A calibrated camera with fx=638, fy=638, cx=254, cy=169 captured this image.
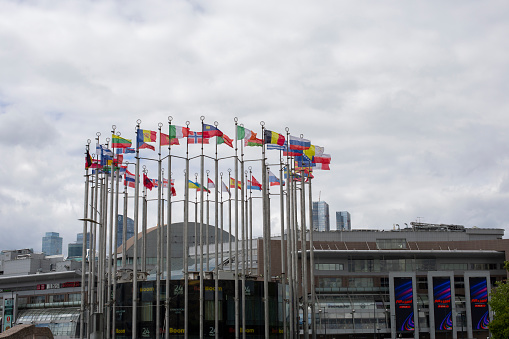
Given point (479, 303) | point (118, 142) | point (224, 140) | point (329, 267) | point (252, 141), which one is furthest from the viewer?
point (329, 267)

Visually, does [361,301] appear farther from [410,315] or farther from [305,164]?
Answer: [305,164]

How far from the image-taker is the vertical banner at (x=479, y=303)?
10806 cm

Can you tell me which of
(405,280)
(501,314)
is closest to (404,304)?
(405,280)

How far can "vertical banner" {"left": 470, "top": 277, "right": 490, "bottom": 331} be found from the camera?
108 m

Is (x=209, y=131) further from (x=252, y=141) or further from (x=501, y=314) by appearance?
(x=501, y=314)

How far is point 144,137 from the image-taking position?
207 feet

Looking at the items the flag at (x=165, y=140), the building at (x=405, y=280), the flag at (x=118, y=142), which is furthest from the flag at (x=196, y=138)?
the building at (x=405, y=280)

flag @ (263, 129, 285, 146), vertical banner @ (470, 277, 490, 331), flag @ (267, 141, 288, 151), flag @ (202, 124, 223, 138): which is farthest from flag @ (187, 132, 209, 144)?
vertical banner @ (470, 277, 490, 331)

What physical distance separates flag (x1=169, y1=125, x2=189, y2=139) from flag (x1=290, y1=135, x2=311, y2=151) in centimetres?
1416

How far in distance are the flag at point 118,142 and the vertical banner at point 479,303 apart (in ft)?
225

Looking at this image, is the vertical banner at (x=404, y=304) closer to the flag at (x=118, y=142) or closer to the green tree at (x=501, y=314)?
the green tree at (x=501, y=314)

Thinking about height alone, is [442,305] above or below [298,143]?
below

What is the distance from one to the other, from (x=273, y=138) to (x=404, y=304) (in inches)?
2072

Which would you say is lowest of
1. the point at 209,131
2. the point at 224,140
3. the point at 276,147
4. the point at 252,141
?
the point at 224,140
